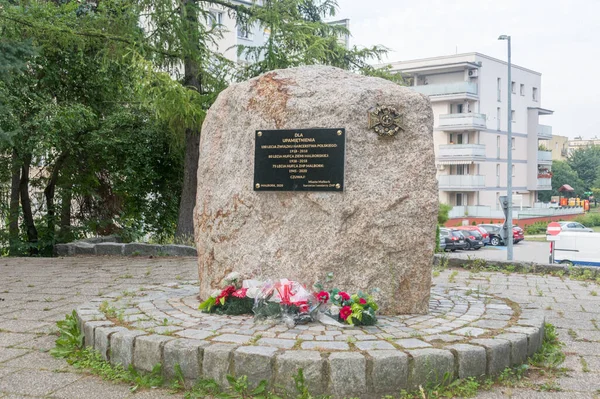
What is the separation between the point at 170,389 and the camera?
4488 millimetres

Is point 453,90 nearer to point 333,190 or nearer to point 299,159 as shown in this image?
point 299,159

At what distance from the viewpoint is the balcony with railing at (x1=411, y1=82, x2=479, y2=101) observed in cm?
4072

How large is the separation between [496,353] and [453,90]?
38237 mm

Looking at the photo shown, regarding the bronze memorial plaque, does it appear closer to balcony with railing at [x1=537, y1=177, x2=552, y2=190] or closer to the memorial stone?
the memorial stone

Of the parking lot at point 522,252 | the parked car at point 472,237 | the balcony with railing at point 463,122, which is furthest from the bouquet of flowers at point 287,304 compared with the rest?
the balcony with railing at point 463,122

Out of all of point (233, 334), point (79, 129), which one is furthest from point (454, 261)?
point (79, 129)

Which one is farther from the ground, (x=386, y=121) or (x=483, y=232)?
(x=386, y=121)

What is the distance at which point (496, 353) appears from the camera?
466cm

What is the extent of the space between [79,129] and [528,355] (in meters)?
11.3

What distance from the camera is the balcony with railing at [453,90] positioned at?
134ft

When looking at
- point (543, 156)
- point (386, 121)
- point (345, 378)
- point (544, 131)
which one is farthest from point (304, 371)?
point (543, 156)

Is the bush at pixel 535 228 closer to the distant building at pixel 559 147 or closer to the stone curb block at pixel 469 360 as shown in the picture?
the distant building at pixel 559 147

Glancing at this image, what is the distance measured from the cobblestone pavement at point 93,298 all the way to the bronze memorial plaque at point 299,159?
2235 millimetres

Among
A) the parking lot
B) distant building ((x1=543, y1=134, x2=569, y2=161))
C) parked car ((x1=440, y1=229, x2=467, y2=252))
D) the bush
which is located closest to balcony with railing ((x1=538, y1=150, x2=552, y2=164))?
the bush
